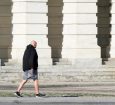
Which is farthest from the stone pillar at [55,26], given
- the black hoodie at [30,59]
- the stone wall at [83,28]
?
the black hoodie at [30,59]

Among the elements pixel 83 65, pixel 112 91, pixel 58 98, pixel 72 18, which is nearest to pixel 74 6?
pixel 72 18

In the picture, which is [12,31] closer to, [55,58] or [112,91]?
[55,58]

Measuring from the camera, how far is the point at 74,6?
3195cm

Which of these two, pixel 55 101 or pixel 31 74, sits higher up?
pixel 31 74

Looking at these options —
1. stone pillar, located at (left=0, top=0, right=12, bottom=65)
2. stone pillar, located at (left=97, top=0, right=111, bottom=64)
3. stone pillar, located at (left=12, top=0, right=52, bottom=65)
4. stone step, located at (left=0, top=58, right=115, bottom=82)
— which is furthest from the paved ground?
stone pillar, located at (left=97, top=0, right=111, bottom=64)

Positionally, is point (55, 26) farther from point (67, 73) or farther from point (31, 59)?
point (31, 59)

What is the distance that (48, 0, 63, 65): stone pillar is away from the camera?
3334 cm

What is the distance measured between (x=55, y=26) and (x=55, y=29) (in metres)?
0.15

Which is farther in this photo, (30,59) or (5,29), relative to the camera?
(5,29)

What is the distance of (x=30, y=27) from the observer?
3138cm

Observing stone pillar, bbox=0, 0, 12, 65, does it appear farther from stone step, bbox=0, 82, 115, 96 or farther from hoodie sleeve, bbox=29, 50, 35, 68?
hoodie sleeve, bbox=29, 50, 35, 68

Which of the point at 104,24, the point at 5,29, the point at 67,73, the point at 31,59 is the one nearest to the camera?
the point at 31,59

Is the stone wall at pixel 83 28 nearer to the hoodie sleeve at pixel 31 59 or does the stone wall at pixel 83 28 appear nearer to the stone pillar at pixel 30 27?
the stone pillar at pixel 30 27

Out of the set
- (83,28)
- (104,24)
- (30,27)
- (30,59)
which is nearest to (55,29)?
(83,28)
